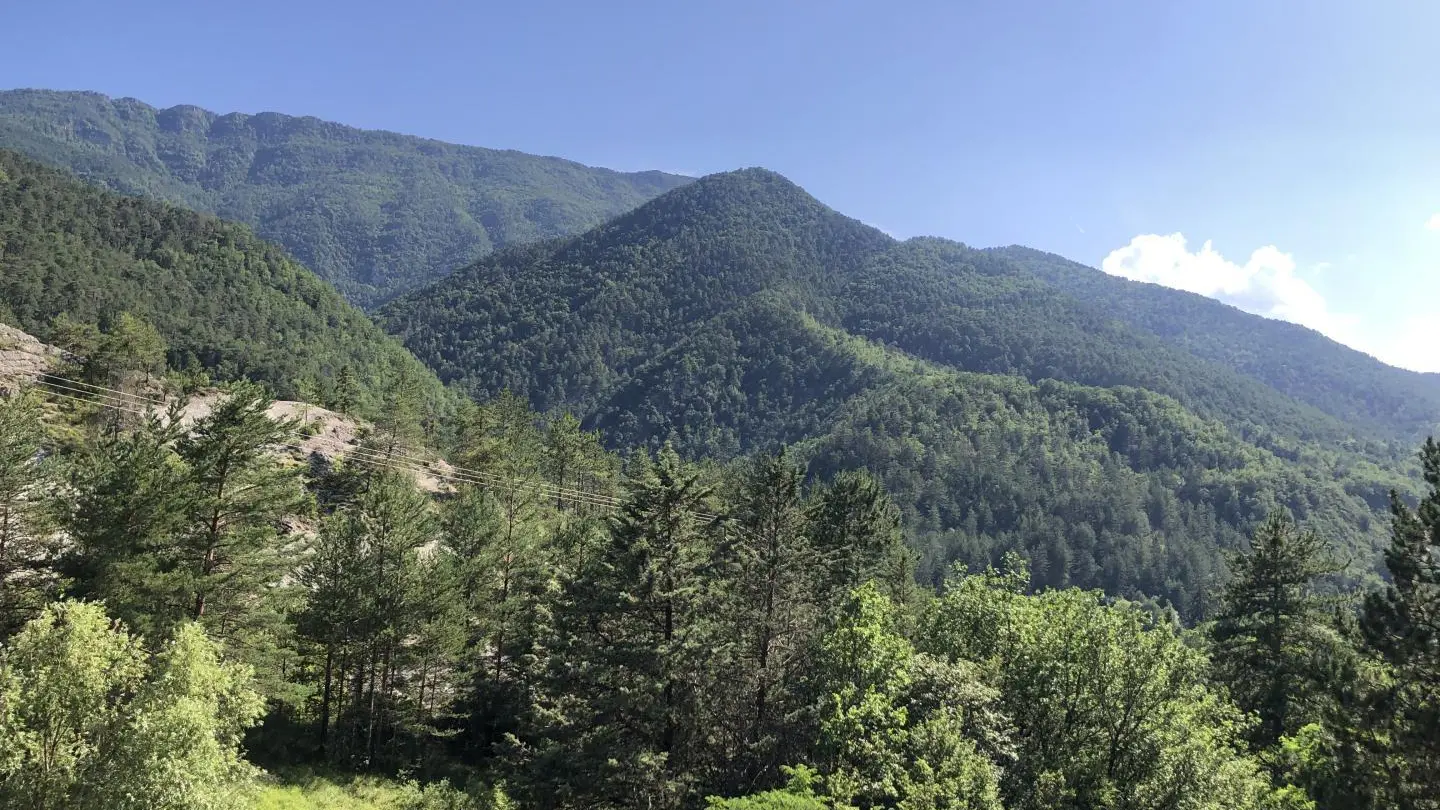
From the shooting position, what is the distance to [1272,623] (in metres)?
32.8

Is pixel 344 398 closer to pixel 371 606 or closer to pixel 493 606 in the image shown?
pixel 493 606

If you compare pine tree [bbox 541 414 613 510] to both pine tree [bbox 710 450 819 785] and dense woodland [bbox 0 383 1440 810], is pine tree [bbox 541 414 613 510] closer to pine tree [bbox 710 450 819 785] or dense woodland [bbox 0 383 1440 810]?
dense woodland [bbox 0 383 1440 810]

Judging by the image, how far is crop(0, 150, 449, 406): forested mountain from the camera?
110 m

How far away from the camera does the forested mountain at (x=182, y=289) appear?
110 m

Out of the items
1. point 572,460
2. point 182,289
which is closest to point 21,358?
point 572,460

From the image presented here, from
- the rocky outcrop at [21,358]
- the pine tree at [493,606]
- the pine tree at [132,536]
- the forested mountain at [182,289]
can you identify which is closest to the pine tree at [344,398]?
the forested mountain at [182,289]

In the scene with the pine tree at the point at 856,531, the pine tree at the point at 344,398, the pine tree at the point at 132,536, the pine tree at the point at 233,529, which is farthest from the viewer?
the pine tree at the point at 344,398

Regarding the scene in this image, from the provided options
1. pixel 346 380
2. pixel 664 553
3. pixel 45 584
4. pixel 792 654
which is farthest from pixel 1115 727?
pixel 346 380

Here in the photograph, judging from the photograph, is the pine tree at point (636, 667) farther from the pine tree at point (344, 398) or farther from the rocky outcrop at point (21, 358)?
the pine tree at point (344, 398)

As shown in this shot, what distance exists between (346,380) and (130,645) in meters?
71.8

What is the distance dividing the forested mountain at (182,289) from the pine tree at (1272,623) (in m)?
84.5

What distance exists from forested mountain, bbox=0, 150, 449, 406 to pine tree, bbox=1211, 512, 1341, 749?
277 ft

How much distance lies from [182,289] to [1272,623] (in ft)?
562

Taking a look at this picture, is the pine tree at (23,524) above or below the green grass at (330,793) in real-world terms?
above
